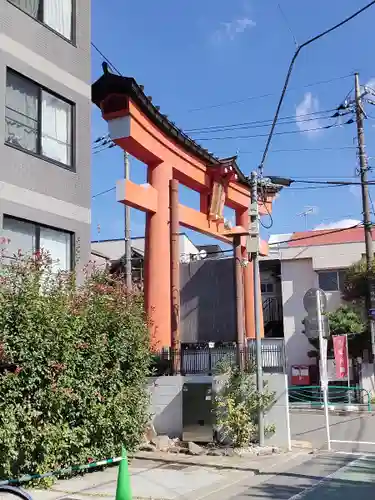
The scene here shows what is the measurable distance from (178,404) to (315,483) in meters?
5.01

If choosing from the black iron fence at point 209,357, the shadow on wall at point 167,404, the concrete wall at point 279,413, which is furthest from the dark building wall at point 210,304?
the concrete wall at point 279,413

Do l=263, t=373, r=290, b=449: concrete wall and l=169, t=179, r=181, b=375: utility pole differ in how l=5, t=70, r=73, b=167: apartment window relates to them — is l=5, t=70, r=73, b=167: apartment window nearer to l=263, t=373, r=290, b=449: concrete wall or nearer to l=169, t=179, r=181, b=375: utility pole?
l=169, t=179, r=181, b=375: utility pole

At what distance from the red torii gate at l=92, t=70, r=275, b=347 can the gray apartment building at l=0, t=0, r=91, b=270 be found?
2.89 ft

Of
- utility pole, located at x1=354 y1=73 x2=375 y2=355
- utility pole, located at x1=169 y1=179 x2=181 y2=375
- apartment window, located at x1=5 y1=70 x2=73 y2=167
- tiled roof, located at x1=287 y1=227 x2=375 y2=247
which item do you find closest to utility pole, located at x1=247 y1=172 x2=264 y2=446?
utility pole, located at x1=169 y1=179 x2=181 y2=375

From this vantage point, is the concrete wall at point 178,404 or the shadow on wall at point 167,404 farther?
the shadow on wall at point 167,404

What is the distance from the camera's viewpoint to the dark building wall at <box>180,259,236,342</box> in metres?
18.8

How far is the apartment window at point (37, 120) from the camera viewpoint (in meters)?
12.8

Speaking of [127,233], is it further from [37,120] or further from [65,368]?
[65,368]

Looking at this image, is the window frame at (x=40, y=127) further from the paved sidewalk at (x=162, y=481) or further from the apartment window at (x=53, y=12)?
the paved sidewalk at (x=162, y=481)

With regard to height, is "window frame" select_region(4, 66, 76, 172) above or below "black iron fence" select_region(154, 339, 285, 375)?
above

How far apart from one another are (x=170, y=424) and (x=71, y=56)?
9.34 meters

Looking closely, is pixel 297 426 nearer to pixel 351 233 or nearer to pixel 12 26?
pixel 12 26

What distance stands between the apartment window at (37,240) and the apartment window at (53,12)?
491 cm

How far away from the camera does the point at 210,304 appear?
61.7ft
